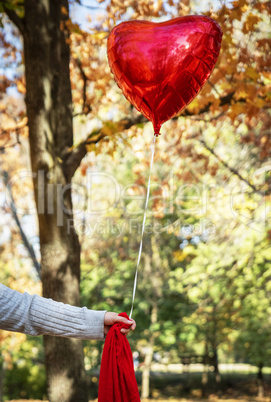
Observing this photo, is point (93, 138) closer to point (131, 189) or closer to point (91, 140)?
point (91, 140)

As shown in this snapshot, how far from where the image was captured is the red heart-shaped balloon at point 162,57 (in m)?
2.29

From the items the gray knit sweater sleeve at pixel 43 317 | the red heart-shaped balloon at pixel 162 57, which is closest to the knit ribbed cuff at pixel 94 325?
the gray knit sweater sleeve at pixel 43 317

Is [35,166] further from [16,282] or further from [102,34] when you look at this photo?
[16,282]

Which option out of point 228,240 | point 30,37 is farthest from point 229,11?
point 228,240

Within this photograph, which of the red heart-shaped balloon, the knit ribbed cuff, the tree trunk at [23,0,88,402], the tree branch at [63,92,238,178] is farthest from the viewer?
the tree branch at [63,92,238,178]

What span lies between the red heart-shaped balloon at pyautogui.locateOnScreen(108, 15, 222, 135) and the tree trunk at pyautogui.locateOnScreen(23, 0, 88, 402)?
1.17 meters

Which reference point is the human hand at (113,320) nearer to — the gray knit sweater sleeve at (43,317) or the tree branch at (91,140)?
the gray knit sweater sleeve at (43,317)

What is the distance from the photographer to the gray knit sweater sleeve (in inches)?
60.6

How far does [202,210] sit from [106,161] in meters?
2.30
